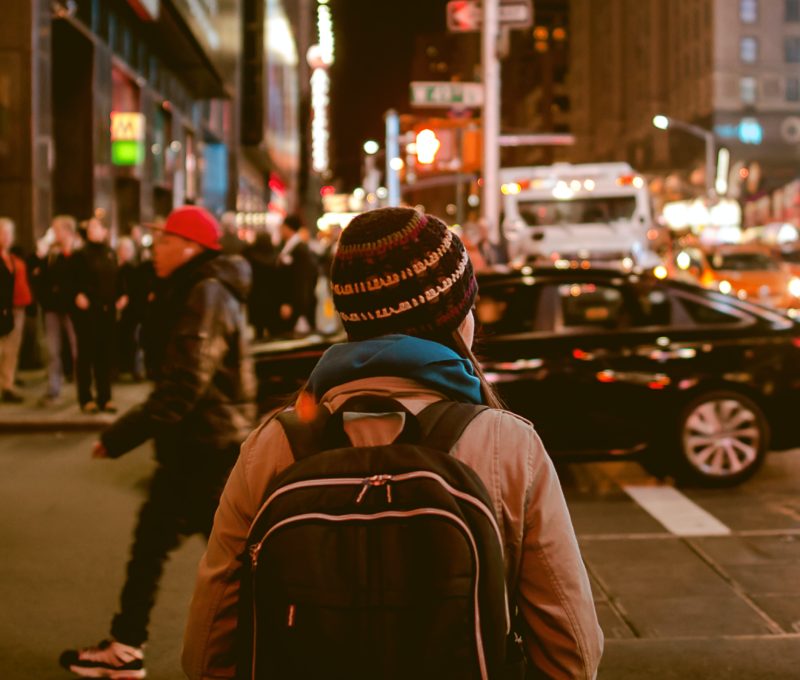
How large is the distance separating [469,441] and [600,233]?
23262 millimetres

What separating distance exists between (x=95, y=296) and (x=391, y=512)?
1167 cm

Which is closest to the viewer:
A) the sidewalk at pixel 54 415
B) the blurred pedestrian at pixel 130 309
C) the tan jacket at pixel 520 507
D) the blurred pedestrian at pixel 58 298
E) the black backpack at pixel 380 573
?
the black backpack at pixel 380 573

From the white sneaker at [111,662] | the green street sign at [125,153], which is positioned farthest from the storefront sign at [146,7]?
the white sneaker at [111,662]

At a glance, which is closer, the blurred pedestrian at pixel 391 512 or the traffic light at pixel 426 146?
the blurred pedestrian at pixel 391 512

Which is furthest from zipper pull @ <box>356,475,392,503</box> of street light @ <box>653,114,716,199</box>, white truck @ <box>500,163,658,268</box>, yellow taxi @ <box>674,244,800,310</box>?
street light @ <box>653,114,716,199</box>

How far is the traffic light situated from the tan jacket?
17.1m

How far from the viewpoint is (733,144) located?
10781 centimetres

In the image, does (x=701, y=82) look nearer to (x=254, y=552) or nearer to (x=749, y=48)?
Answer: (x=749, y=48)

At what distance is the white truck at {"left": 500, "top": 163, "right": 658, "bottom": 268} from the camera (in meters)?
24.7

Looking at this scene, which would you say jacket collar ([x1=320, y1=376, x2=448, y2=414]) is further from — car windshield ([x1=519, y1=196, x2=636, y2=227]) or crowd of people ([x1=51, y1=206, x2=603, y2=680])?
car windshield ([x1=519, y1=196, x2=636, y2=227])

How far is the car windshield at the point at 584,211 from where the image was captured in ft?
82.2

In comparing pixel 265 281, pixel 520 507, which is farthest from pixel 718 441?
pixel 265 281

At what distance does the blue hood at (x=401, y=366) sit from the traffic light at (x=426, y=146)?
17124 millimetres

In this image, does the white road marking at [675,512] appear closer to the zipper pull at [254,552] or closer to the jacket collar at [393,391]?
the jacket collar at [393,391]
